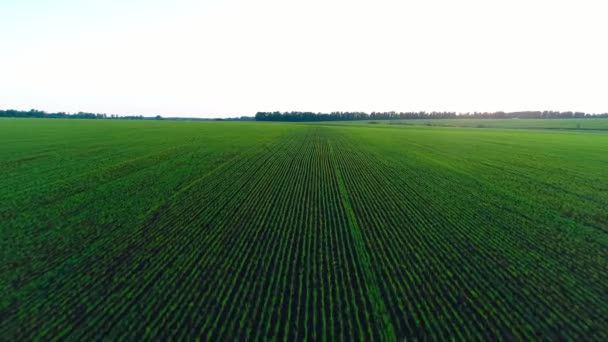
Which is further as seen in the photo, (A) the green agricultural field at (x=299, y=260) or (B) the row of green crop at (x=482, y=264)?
(B) the row of green crop at (x=482, y=264)

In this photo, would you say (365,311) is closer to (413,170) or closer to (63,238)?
(63,238)

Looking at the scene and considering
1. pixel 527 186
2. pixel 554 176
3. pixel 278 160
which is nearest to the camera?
pixel 527 186

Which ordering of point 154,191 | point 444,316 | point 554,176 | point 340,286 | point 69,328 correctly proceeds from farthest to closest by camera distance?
1. point 554,176
2. point 154,191
3. point 340,286
4. point 444,316
5. point 69,328

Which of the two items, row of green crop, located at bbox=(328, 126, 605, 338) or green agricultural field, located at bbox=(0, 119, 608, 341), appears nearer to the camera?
green agricultural field, located at bbox=(0, 119, 608, 341)

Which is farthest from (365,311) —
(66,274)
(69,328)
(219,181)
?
(219,181)

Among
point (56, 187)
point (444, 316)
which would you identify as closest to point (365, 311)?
point (444, 316)

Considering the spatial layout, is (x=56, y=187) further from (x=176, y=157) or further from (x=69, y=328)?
(x=69, y=328)

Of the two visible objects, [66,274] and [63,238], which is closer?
[66,274]
